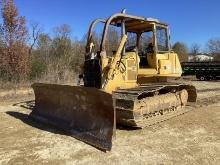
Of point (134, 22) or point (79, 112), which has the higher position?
point (134, 22)

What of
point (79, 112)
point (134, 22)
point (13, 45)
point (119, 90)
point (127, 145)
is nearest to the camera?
point (127, 145)

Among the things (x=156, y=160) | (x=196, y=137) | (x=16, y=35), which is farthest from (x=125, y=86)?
(x=16, y=35)

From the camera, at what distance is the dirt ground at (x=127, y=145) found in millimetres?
5555

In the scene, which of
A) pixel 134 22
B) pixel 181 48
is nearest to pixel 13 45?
pixel 134 22

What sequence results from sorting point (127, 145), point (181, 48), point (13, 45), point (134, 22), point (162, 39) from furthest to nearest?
point (181, 48) → point (13, 45) → point (162, 39) → point (134, 22) → point (127, 145)

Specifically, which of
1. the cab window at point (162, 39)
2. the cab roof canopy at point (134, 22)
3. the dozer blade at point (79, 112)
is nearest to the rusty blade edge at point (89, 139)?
the dozer blade at point (79, 112)

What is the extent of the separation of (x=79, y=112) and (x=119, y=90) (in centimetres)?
110

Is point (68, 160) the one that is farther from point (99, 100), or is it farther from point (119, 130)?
point (119, 130)

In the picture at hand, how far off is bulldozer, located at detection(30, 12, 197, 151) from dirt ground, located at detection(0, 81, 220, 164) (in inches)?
11.3

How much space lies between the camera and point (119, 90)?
7.82 meters

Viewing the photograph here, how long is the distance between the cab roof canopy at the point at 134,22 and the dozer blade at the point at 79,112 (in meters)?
2.15

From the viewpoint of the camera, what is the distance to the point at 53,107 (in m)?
8.45

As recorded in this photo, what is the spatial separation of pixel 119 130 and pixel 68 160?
2.20 meters

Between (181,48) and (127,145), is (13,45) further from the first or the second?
(181,48)
